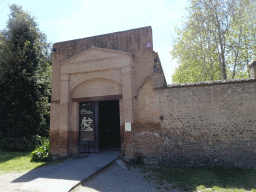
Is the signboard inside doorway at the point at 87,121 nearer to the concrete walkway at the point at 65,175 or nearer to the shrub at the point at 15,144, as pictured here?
the concrete walkway at the point at 65,175

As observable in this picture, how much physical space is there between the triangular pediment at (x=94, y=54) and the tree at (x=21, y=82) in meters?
5.94

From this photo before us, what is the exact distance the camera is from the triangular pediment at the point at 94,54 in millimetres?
9462

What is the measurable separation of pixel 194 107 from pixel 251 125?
7.77 feet

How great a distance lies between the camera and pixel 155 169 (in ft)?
25.5

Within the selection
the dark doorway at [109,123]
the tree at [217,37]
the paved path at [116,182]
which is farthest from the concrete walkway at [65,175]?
the tree at [217,37]

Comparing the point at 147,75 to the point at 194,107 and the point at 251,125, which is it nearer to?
the point at 194,107

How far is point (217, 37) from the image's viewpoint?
17719 mm

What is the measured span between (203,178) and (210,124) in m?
2.33

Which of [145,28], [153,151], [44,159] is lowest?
[44,159]

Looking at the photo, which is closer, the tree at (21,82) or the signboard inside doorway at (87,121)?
the signboard inside doorway at (87,121)

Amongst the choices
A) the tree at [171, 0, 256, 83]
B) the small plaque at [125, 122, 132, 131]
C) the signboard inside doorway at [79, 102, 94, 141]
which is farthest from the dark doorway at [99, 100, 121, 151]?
the tree at [171, 0, 256, 83]

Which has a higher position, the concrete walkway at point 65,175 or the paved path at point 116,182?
the concrete walkway at point 65,175

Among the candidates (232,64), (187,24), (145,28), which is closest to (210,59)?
(232,64)

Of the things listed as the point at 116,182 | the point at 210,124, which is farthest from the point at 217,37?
the point at 116,182
